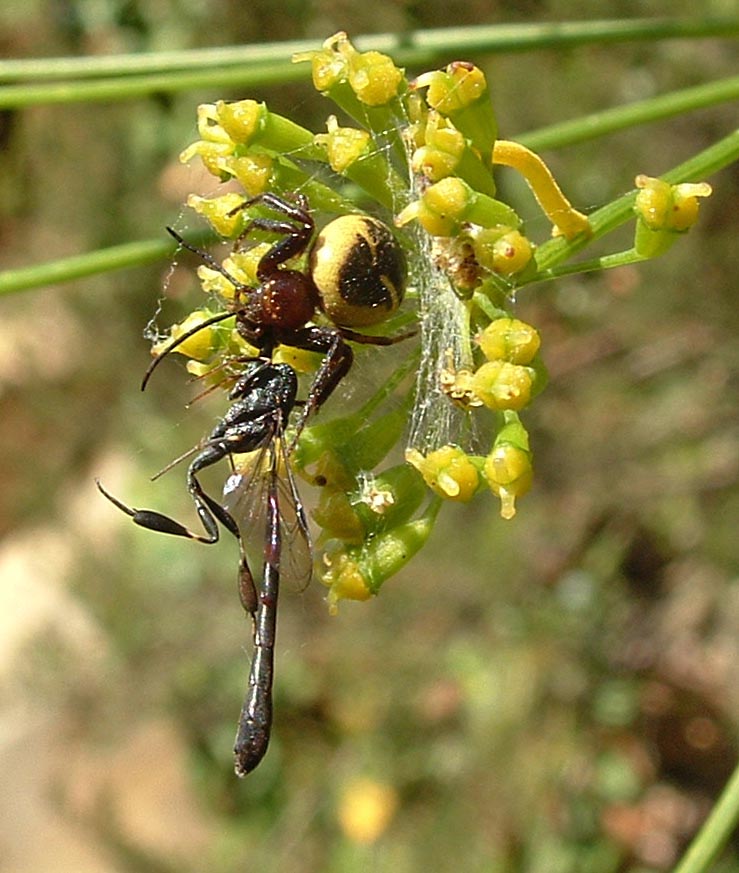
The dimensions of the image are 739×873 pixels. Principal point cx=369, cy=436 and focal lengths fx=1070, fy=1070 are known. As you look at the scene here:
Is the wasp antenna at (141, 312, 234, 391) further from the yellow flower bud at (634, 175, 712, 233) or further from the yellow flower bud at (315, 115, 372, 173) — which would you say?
the yellow flower bud at (634, 175, 712, 233)

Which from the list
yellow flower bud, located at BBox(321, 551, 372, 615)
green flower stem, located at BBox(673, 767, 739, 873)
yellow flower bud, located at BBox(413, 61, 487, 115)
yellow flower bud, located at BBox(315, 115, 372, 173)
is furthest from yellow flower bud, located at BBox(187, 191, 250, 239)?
green flower stem, located at BBox(673, 767, 739, 873)

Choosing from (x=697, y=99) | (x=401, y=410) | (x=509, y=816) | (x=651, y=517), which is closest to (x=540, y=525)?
(x=651, y=517)

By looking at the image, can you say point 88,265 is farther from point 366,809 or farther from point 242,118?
point 366,809

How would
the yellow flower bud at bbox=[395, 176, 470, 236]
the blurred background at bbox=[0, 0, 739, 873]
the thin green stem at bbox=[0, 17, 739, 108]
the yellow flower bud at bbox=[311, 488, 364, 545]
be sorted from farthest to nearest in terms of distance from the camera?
the blurred background at bbox=[0, 0, 739, 873]
the thin green stem at bbox=[0, 17, 739, 108]
the yellow flower bud at bbox=[311, 488, 364, 545]
the yellow flower bud at bbox=[395, 176, 470, 236]

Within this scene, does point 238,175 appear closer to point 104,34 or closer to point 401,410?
point 401,410

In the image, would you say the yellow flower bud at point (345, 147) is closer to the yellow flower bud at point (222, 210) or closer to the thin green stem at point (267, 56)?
the yellow flower bud at point (222, 210)

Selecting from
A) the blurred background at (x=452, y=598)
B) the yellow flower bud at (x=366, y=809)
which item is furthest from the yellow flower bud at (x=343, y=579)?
the yellow flower bud at (x=366, y=809)

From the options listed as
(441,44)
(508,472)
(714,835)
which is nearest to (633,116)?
(441,44)
